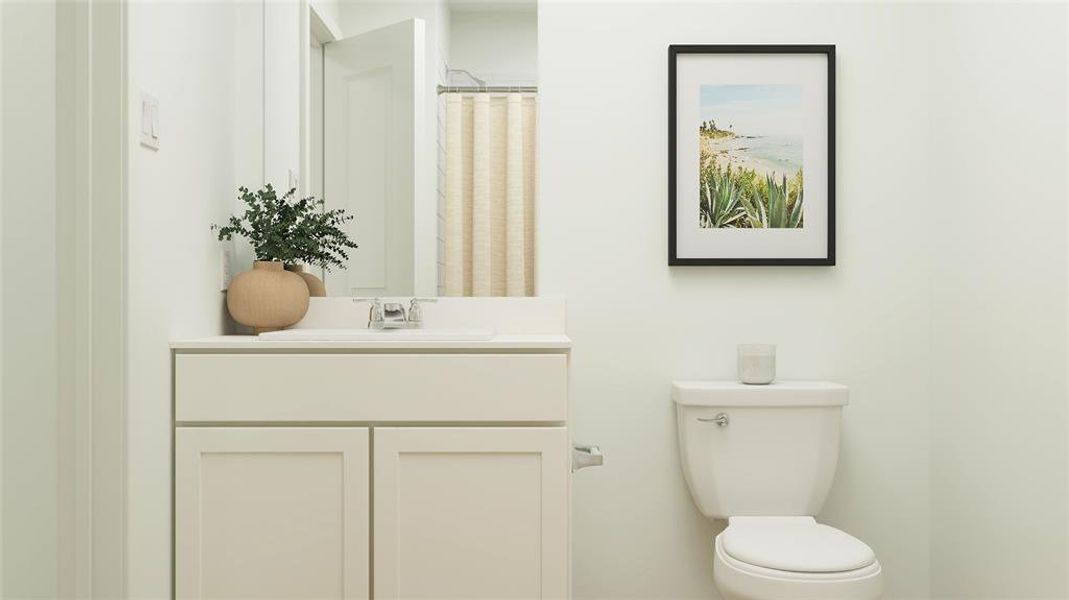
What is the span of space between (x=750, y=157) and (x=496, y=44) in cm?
76

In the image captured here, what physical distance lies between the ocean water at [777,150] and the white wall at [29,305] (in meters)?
1.62

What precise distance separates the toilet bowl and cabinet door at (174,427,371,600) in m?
0.78

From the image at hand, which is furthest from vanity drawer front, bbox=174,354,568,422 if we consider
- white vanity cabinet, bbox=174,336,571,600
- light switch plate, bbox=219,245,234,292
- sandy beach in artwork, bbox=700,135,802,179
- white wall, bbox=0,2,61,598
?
sandy beach in artwork, bbox=700,135,802,179

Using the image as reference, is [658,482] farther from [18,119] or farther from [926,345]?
[18,119]

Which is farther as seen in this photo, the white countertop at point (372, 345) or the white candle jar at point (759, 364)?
the white candle jar at point (759, 364)

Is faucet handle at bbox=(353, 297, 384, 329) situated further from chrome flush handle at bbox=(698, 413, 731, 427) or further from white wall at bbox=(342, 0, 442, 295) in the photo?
chrome flush handle at bbox=(698, 413, 731, 427)

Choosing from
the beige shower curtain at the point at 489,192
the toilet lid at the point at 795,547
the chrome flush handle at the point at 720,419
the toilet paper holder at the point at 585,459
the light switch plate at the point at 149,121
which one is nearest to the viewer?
the light switch plate at the point at 149,121

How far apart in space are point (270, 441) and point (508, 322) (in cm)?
74

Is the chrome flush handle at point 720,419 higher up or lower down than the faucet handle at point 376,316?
lower down

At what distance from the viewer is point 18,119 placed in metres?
1.44

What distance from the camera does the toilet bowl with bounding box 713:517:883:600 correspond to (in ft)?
5.26

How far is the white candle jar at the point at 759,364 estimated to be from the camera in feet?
6.82

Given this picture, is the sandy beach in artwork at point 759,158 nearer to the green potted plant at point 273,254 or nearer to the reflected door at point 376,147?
the reflected door at point 376,147

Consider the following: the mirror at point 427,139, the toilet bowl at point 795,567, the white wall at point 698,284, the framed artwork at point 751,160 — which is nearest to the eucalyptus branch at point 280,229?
the mirror at point 427,139
